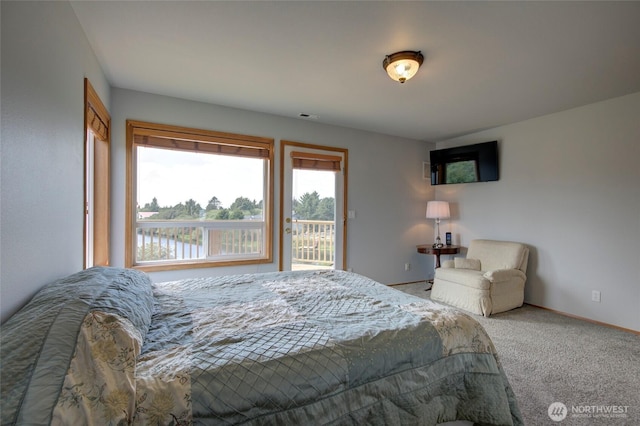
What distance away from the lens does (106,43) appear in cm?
219

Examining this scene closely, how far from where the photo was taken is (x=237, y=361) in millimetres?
1040

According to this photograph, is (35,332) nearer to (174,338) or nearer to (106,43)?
(174,338)

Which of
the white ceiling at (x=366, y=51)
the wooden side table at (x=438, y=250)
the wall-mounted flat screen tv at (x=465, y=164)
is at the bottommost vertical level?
the wooden side table at (x=438, y=250)

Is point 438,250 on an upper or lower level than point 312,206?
lower

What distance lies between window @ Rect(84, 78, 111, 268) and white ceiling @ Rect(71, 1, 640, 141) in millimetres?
513

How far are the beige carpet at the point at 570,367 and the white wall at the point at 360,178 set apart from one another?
5.65ft

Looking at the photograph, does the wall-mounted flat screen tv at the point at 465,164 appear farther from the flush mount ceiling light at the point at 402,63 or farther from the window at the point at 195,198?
the window at the point at 195,198

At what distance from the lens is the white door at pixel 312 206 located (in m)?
3.90

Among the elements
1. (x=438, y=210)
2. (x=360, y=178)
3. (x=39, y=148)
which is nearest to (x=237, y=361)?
(x=39, y=148)

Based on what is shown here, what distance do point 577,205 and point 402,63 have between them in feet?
9.47

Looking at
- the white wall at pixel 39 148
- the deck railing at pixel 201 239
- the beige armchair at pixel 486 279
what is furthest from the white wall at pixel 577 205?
the white wall at pixel 39 148

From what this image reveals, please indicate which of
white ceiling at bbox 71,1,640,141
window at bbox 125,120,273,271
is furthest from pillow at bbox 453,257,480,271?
window at bbox 125,120,273,271

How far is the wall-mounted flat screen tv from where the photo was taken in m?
4.22

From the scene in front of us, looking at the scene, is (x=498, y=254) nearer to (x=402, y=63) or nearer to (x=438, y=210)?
(x=438, y=210)
